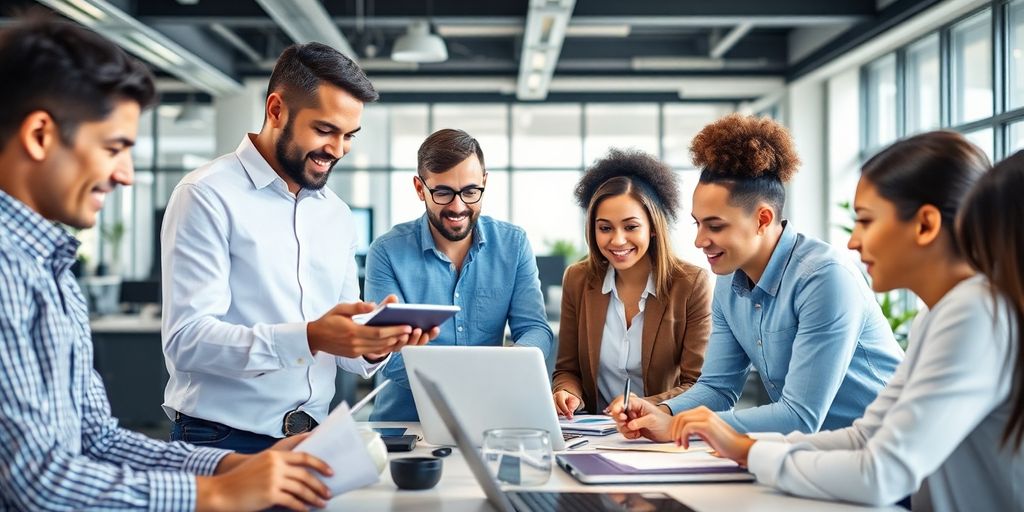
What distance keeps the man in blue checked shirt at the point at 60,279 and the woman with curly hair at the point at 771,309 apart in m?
1.08

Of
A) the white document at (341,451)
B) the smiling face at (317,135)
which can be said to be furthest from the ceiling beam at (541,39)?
the white document at (341,451)

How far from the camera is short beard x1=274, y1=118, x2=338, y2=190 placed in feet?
7.29

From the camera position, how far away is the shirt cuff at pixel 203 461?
64.1 inches

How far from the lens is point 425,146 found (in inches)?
113

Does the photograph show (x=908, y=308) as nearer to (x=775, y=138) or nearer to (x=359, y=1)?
(x=359, y=1)

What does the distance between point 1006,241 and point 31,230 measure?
4.95 ft

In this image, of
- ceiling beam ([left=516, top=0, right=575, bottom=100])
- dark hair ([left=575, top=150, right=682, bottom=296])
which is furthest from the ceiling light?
dark hair ([left=575, top=150, right=682, bottom=296])

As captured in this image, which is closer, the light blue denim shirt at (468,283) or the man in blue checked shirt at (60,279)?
the man in blue checked shirt at (60,279)

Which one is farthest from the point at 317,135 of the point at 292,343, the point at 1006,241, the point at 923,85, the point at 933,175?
the point at 923,85

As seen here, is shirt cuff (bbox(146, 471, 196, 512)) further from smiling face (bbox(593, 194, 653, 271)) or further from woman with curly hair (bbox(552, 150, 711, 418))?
smiling face (bbox(593, 194, 653, 271))

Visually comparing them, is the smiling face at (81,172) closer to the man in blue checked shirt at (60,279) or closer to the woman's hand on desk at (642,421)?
the man in blue checked shirt at (60,279)

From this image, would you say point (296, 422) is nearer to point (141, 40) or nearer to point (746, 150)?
point (746, 150)

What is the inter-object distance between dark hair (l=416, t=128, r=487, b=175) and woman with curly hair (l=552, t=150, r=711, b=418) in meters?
0.44

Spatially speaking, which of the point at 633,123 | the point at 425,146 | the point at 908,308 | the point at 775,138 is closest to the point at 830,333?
the point at 775,138
